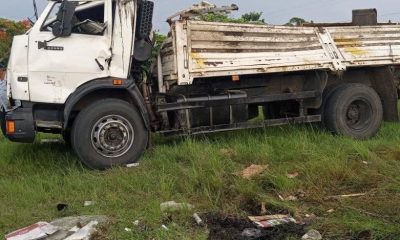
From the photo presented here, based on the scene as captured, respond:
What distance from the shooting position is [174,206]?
501cm

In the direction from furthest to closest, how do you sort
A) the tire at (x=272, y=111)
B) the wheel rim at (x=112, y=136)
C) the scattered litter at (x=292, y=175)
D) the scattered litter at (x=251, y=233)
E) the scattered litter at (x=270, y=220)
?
the tire at (x=272, y=111) → the wheel rim at (x=112, y=136) → the scattered litter at (x=292, y=175) → the scattered litter at (x=270, y=220) → the scattered litter at (x=251, y=233)

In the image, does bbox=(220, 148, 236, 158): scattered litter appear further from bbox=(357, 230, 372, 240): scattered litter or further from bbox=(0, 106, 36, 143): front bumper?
bbox=(357, 230, 372, 240): scattered litter

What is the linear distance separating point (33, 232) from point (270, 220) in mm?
2077

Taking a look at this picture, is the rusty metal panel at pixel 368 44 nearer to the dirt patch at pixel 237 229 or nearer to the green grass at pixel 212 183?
the green grass at pixel 212 183

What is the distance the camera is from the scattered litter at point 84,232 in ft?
14.4

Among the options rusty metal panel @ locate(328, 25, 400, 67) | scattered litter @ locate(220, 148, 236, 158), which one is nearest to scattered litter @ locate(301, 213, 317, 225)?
scattered litter @ locate(220, 148, 236, 158)

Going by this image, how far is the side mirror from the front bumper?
3.43ft

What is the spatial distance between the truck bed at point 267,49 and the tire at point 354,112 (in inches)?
16.6

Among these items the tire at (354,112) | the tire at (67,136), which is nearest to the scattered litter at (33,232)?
the tire at (67,136)

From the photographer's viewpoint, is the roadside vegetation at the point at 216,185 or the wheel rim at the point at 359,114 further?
the wheel rim at the point at 359,114

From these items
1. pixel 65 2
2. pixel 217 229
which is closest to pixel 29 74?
pixel 65 2

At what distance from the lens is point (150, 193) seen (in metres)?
5.61

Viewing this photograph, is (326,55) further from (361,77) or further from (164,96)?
(164,96)

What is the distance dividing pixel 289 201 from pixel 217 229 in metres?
0.98
